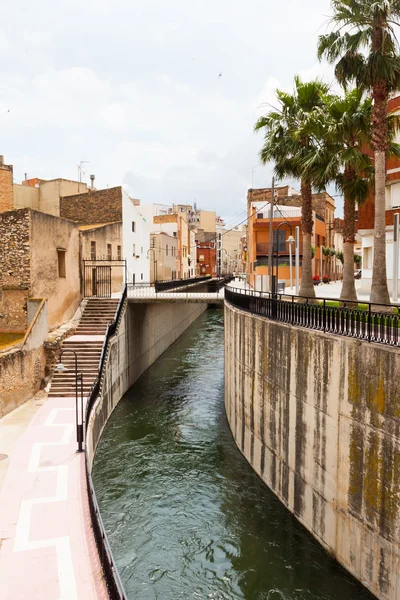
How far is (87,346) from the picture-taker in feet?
70.3

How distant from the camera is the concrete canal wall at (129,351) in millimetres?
18031

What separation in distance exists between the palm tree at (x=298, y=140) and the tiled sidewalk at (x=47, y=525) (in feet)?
38.5

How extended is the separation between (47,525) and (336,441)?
672cm

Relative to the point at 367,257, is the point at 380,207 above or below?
above

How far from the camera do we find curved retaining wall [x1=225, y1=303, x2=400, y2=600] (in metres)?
8.41

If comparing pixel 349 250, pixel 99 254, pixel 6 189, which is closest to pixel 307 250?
pixel 349 250

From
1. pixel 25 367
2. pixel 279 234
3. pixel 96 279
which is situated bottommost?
pixel 25 367

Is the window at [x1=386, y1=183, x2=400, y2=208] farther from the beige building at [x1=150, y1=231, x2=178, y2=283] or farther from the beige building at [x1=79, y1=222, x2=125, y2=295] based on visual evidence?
the beige building at [x1=150, y1=231, x2=178, y2=283]

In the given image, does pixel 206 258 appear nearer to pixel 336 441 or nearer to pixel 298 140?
pixel 298 140

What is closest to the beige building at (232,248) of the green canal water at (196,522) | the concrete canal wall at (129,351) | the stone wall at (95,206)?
the stone wall at (95,206)

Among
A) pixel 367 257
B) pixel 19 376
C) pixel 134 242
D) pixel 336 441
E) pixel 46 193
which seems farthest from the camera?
pixel 46 193

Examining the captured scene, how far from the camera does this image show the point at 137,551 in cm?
1082

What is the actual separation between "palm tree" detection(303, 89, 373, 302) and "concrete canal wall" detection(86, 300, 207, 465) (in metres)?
10.8

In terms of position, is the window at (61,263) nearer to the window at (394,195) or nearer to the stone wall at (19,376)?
the stone wall at (19,376)
